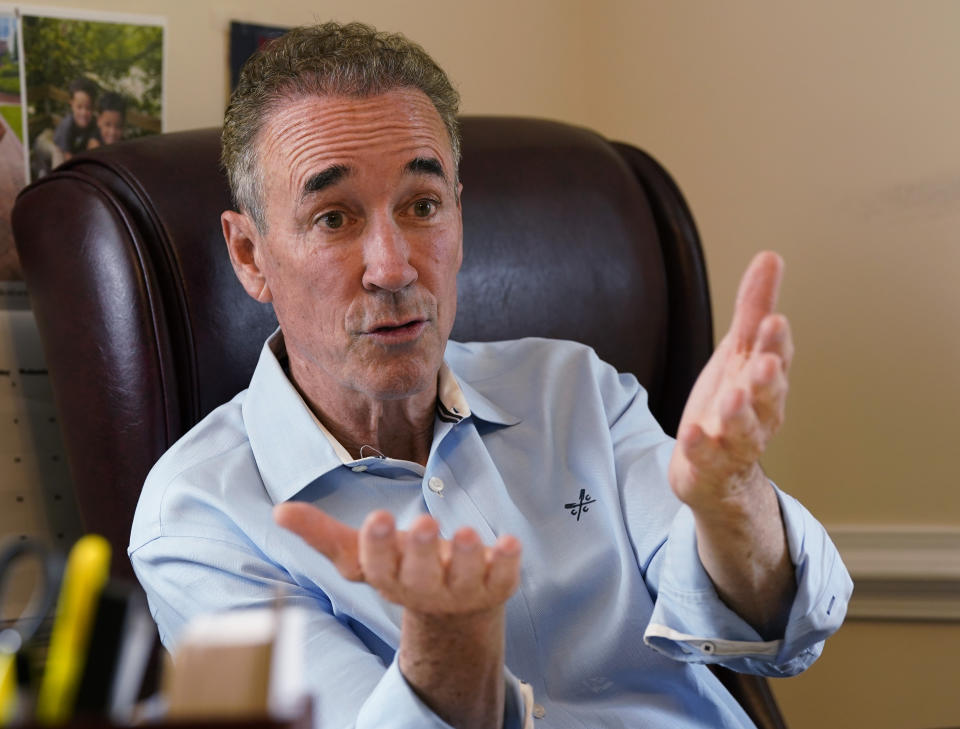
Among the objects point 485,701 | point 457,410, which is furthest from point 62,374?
point 485,701

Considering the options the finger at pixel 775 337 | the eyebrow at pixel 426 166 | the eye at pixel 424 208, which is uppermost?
the finger at pixel 775 337

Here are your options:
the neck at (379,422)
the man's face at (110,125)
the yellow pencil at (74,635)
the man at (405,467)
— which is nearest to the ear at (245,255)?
the man at (405,467)

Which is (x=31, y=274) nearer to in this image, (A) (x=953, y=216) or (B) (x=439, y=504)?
(B) (x=439, y=504)

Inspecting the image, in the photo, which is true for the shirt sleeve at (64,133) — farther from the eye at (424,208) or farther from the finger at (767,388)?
the finger at (767,388)

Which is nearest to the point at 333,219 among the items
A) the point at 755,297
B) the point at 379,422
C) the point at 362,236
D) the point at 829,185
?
the point at 362,236

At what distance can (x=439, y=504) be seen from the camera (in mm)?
1226

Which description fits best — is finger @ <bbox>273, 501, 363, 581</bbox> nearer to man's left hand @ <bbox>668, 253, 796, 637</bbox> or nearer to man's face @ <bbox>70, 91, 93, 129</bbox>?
man's left hand @ <bbox>668, 253, 796, 637</bbox>

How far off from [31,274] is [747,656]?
961mm

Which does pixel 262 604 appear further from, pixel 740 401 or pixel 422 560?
pixel 740 401

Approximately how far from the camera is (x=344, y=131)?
119 cm

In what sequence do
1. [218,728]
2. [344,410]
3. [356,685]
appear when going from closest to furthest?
[218,728] → [356,685] → [344,410]

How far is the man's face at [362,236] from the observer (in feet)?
3.90

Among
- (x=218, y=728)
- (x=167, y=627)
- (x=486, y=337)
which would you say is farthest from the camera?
(x=486, y=337)

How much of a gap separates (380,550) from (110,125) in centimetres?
115
